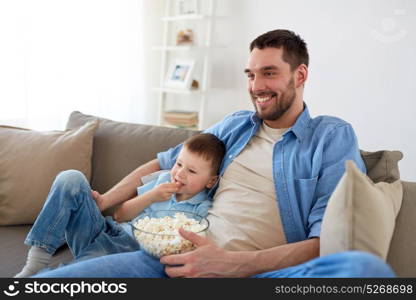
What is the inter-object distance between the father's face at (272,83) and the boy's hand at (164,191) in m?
0.43

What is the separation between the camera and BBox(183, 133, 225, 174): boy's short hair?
1.57 metres

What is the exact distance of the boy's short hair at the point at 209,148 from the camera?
1.57 metres

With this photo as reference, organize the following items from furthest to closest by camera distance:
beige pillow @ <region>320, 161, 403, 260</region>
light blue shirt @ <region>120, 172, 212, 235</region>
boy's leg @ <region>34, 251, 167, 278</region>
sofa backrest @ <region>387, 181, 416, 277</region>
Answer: light blue shirt @ <region>120, 172, 212, 235</region>, sofa backrest @ <region>387, 181, 416, 277</region>, boy's leg @ <region>34, 251, 167, 278</region>, beige pillow @ <region>320, 161, 403, 260</region>

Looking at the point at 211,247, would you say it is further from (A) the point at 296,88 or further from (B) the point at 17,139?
(B) the point at 17,139

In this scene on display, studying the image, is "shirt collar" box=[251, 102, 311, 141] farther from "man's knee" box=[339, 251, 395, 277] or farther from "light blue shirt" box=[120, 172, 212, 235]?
"man's knee" box=[339, 251, 395, 277]

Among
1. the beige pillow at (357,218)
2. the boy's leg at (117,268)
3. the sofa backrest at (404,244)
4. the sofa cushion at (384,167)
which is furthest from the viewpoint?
the sofa cushion at (384,167)

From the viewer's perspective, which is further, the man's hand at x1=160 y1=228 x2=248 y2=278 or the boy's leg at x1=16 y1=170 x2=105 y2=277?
the boy's leg at x1=16 y1=170 x2=105 y2=277

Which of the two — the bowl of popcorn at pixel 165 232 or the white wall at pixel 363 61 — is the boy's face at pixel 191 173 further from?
the white wall at pixel 363 61

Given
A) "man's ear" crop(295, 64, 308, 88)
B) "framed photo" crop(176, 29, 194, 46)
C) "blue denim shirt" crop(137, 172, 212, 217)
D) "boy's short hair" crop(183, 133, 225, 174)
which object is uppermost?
"framed photo" crop(176, 29, 194, 46)

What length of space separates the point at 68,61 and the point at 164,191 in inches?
82.7

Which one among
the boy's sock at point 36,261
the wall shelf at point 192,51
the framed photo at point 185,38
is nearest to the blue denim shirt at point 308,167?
the boy's sock at point 36,261

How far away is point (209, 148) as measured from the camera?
159cm

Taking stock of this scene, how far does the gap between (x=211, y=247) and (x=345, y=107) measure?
2130 millimetres

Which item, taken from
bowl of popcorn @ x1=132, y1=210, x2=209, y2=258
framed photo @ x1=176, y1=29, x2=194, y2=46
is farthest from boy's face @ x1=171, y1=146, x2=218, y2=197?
framed photo @ x1=176, y1=29, x2=194, y2=46
